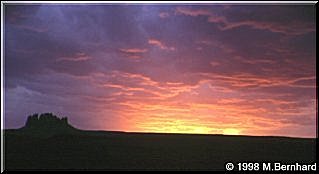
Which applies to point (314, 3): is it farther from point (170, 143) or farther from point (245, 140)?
point (170, 143)

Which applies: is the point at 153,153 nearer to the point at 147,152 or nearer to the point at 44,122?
the point at 147,152

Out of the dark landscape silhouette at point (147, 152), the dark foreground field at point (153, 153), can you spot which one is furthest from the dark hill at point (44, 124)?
the dark foreground field at point (153, 153)

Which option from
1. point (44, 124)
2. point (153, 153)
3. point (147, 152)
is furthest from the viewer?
point (44, 124)

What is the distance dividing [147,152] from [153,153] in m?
0.17

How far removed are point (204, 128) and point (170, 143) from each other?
1.59m

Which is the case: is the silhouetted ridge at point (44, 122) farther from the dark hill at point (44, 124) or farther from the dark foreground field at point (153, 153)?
the dark foreground field at point (153, 153)

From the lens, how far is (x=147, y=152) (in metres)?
8.75

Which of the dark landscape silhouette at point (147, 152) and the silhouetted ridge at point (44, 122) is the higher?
the silhouetted ridge at point (44, 122)

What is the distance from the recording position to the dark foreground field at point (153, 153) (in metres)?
7.27

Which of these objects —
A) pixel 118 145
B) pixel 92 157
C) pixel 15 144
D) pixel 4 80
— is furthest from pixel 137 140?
pixel 4 80

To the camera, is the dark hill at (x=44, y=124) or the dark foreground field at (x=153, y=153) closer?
the dark foreground field at (x=153, y=153)

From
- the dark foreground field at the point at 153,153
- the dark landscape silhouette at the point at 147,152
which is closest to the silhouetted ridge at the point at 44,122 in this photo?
the dark landscape silhouette at the point at 147,152

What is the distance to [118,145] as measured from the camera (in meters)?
9.79

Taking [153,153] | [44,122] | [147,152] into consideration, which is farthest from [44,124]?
[153,153]
